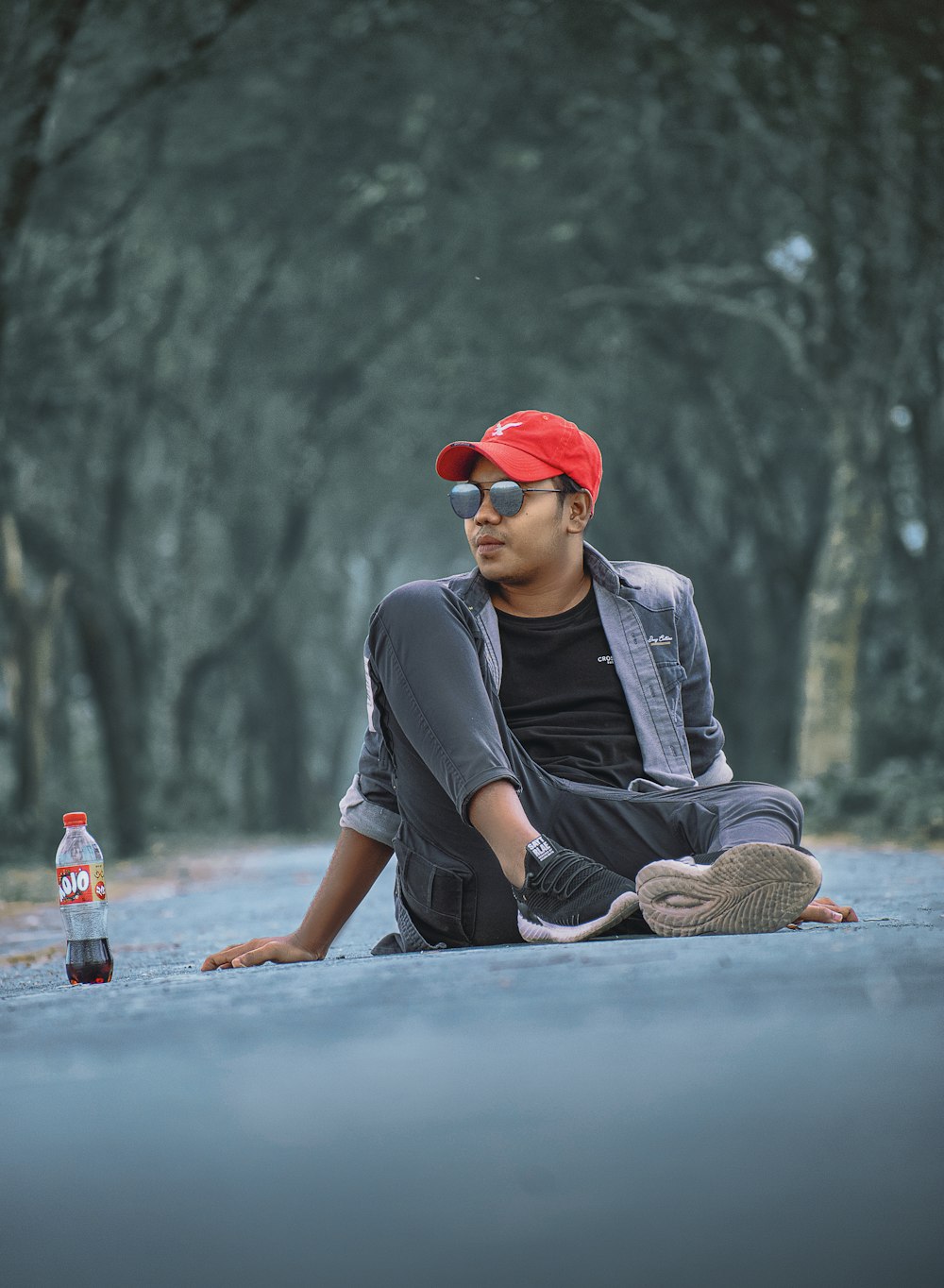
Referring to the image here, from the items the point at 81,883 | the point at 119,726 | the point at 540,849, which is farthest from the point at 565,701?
the point at 119,726

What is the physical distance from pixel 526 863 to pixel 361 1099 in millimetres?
1238

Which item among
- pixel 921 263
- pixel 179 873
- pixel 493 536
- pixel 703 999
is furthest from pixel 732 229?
pixel 703 999

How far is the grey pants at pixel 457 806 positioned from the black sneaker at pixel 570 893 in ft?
0.70

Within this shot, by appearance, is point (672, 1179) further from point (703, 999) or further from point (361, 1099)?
point (703, 999)

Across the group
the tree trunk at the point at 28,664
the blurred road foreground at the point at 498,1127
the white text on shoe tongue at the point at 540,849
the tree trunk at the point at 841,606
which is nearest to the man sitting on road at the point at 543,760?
the white text on shoe tongue at the point at 540,849

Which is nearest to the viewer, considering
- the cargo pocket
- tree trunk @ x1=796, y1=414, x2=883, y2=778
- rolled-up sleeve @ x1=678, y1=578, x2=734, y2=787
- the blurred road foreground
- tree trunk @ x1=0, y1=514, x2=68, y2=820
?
the blurred road foreground

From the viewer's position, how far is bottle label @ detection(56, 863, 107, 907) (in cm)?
420

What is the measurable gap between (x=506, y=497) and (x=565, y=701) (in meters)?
0.50

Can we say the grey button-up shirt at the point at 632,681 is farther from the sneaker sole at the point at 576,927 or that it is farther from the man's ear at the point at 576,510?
the sneaker sole at the point at 576,927

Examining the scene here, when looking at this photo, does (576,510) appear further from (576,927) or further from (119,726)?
(119,726)

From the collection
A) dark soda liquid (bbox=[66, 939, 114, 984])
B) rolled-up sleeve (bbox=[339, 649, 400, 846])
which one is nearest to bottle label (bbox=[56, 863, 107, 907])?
dark soda liquid (bbox=[66, 939, 114, 984])

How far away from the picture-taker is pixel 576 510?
173 inches

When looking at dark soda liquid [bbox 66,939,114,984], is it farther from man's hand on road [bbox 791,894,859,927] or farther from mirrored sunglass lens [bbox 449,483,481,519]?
man's hand on road [bbox 791,894,859,927]

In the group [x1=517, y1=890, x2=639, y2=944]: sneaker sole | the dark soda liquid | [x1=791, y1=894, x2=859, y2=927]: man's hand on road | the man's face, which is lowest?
[x1=791, y1=894, x2=859, y2=927]: man's hand on road
